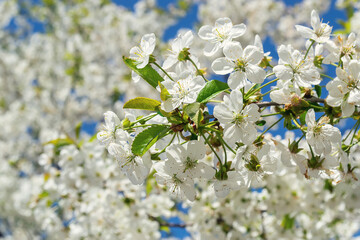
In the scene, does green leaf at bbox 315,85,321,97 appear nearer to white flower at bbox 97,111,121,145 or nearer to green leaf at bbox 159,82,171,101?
green leaf at bbox 159,82,171,101

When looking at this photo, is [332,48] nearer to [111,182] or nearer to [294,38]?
[111,182]

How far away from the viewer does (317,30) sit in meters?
1.22

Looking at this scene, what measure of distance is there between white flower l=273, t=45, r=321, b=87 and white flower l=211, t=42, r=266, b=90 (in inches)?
2.6

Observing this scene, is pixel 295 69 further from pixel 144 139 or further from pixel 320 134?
pixel 144 139

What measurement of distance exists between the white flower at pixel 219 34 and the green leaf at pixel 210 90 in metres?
0.18

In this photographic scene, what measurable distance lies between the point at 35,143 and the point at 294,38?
7.68 metres

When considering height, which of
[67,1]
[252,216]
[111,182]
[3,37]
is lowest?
[252,216]

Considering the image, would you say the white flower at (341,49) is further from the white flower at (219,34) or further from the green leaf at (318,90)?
the white flower at (219,34)

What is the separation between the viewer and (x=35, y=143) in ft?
27.9

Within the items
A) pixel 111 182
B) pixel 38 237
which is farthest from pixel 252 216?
pixel 38 237

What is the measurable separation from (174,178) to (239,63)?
1.41 feet

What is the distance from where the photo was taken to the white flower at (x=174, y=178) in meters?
1.05

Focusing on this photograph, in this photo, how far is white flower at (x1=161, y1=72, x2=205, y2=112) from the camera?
0.99 m

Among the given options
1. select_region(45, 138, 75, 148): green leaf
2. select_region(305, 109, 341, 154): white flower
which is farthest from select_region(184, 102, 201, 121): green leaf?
select_region(45, 138, 75, 148): green leaf
